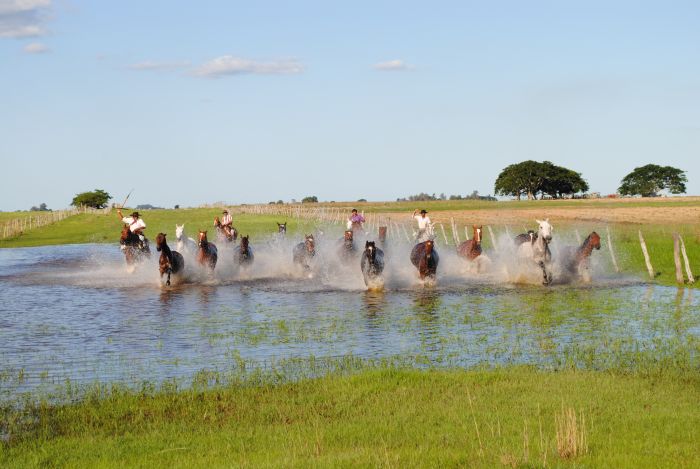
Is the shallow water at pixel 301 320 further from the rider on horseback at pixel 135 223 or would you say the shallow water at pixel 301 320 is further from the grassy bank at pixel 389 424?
the grassy bank at pixel 389 424

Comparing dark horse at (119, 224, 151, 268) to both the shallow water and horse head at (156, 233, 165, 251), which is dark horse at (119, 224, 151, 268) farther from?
horse head at (156, 233, 165, 251)

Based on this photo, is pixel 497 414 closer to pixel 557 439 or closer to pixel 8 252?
pixel 557 439

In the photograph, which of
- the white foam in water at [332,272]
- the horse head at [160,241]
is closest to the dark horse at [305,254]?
the white foam in water at [332,272]

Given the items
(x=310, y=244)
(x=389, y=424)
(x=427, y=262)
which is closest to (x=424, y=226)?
(x=427, y=262)

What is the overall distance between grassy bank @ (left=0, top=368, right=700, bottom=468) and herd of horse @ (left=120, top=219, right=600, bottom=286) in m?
13.9

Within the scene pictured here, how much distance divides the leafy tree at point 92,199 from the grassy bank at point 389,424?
150 meters

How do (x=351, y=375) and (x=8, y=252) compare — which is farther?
(x=8, y=252)

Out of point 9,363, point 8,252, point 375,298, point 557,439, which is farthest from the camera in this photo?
point 8,252

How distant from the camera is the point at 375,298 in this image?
1009 inches

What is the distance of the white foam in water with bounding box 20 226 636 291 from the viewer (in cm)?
2930

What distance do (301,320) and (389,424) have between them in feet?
34.3

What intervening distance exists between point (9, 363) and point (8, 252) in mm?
39672

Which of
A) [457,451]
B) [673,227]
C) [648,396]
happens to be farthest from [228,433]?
[673,227]

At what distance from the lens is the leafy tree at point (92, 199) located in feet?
516
